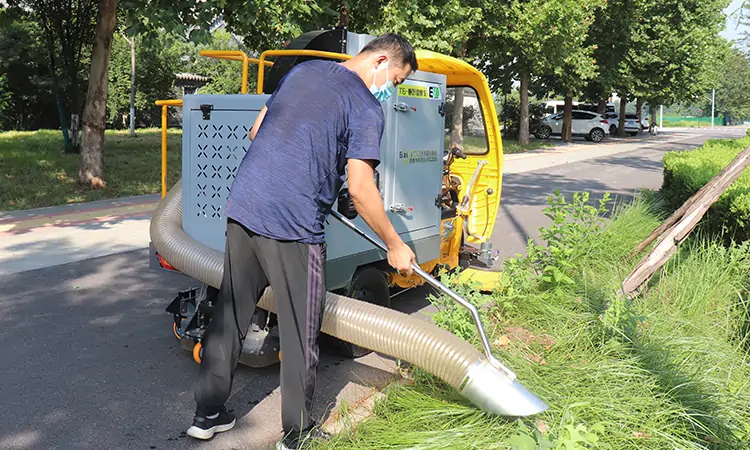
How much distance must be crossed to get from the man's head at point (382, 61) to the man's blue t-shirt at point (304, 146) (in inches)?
3.9

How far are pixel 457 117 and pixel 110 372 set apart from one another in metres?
3.65

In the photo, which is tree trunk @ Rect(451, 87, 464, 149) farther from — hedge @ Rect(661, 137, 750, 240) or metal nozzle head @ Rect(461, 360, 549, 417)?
metal nozzle head @ Rect(461, 360, 549, 417)

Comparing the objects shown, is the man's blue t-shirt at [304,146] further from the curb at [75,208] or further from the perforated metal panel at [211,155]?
the curb at [75,208]

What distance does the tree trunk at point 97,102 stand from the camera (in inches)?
464

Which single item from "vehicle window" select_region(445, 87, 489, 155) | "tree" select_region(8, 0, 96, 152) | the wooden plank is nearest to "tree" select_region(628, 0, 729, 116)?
"tree" select_region(8, 0, 96, 152)

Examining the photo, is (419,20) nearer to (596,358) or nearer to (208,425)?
(596,358)

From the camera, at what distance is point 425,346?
306cm

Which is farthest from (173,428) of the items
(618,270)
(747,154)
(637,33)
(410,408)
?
(637,33)

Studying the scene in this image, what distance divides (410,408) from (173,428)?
125 cm

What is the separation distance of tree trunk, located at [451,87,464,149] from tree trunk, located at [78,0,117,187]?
Result: 7.95 meters

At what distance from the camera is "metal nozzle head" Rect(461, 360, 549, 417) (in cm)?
289

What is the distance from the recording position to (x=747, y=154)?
15.9ft

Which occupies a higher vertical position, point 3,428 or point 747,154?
point 747,154

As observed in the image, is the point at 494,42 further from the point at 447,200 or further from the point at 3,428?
the point at 3,428
